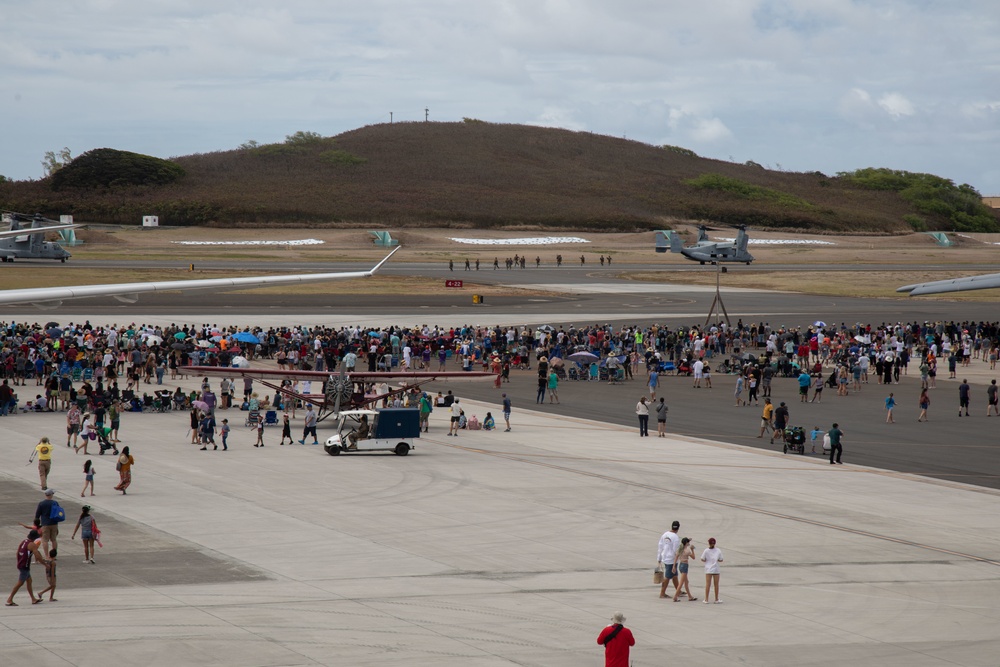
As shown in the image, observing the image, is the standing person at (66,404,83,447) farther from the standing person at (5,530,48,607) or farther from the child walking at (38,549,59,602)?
the standing person at (5,530,48,607)

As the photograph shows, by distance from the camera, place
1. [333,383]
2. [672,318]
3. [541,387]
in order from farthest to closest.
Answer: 1. [672,318]
2. [541,387]
3. [333,383]

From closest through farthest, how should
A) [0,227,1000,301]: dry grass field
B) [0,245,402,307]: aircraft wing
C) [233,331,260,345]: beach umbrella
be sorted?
[0,245,402,307]: aircraft wing → [233,331,260,345]: beach umbrella → [0,227,1000,301]: dry grass field

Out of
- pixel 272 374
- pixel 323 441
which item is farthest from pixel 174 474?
pixel 272 374

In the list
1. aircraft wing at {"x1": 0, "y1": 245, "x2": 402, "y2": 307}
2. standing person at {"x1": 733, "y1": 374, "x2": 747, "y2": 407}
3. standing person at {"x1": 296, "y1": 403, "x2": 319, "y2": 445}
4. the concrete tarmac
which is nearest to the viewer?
the concrete tarmac

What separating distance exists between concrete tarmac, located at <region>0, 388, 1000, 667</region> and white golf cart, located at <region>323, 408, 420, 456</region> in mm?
413

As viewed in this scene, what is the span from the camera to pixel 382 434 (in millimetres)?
29484

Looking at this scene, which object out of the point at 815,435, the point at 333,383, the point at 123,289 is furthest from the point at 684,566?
the point at 123,289

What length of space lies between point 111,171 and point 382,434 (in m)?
176

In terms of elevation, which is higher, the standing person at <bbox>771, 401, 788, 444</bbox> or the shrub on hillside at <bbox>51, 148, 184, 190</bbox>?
the shrub on hillside at <bbox>51, 148, 184, 190</bbox>

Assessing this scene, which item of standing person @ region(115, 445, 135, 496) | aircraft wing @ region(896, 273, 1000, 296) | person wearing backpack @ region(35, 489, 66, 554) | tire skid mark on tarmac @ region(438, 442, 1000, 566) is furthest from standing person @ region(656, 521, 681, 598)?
aircraft wing @ region(896, 273, 1000, 296)

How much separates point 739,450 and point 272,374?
47.5 ft

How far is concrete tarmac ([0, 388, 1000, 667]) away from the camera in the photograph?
14586 millimetres

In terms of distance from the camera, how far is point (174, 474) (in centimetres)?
2586

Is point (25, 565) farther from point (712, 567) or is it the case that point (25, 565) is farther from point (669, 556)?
point (712, 567)
